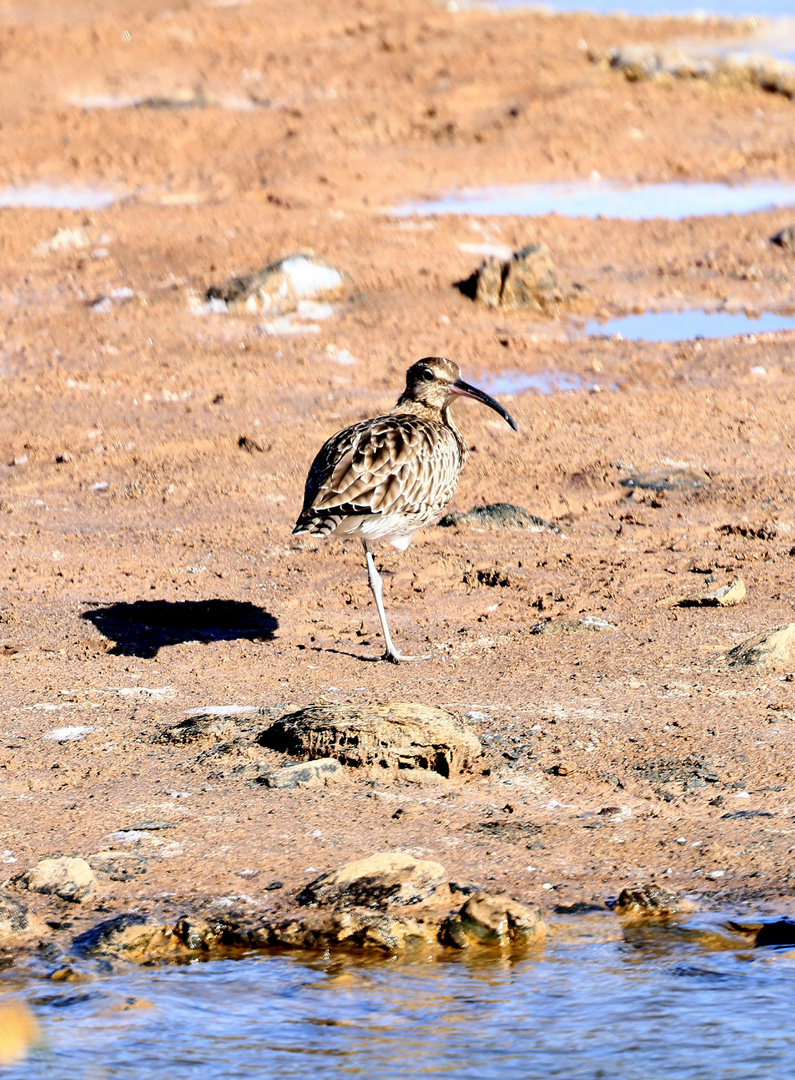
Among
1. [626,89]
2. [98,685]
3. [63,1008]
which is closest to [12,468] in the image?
[98,685]

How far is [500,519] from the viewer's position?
37.6 ft

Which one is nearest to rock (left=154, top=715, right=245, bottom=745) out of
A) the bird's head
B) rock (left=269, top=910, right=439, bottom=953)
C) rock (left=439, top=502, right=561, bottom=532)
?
rock (left=269, top=910, right=439, bottom=953)

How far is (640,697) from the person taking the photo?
7.87 m

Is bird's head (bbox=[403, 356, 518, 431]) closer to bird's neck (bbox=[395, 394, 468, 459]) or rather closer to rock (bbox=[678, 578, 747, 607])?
bird's neck (bbox=[395, 394, 468, 459])

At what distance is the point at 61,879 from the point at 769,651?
3964 millimetres

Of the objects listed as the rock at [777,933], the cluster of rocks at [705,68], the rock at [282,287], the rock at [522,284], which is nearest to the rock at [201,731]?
the rock at [777,933]

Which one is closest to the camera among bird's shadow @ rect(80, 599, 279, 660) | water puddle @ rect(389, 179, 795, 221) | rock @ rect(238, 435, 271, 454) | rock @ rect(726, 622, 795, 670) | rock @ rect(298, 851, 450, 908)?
rock @ rect(298, 851, 450, 908)

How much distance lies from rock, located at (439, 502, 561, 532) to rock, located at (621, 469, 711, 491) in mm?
1173

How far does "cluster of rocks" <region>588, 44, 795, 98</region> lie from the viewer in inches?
1139

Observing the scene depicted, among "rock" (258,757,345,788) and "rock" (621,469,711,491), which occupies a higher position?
"rock" (621,469,711,491)

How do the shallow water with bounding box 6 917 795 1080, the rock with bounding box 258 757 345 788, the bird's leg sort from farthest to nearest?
the bird's leg
the rock with bounding box 258 757 345 788
the shallow water with bounding box 6 917 795 1080

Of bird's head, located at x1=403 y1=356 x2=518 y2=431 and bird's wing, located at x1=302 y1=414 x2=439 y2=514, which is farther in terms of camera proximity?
bird's head, located at x1=403 y1=356 x2=518 y2=431

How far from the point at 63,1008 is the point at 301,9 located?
3100 centimetres

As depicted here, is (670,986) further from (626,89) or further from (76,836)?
(626,89)
